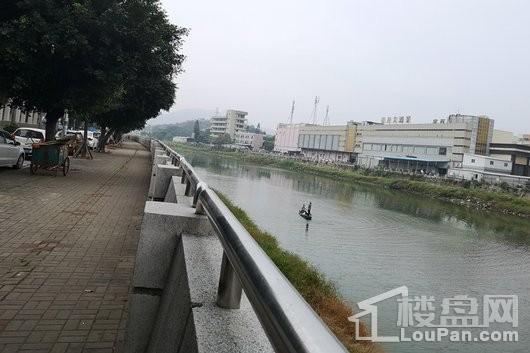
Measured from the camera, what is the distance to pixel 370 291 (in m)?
14.8

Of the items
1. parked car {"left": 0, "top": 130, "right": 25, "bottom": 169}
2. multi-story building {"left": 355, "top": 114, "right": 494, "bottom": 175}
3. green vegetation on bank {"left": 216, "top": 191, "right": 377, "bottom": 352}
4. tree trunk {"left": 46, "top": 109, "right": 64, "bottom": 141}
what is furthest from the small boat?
multi-story building {"left": 355, "top": 114, "right": 494, "bottom": 175}

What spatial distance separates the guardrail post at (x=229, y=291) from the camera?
7.13 ft

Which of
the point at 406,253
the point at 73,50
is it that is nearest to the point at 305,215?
the point at 406,253

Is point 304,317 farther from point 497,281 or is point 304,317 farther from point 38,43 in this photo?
point 497,281

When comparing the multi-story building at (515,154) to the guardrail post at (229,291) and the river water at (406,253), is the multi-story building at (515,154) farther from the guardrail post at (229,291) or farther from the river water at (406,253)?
Answer: the guardrail post at (229,291)

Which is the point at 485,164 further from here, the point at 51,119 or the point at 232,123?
the point at 232,123

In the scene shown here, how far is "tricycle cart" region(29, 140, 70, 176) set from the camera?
15.2m

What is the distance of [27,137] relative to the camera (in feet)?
69.9

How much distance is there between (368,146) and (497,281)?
94188 millimetres

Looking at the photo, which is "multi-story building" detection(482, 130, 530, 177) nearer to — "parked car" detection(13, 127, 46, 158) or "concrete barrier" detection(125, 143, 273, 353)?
"parked car" detection(13, 127, 46, 158)

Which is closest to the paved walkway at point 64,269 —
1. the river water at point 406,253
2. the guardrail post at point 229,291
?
the guardrail post at point 229,291

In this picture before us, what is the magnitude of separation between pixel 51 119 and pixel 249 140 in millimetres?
145685

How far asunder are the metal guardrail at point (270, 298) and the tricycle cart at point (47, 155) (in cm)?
1442

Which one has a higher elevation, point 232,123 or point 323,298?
point 232,123
